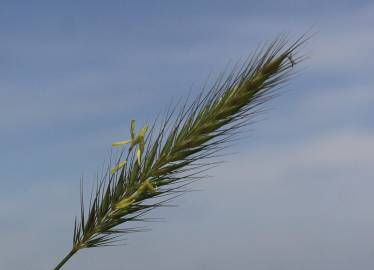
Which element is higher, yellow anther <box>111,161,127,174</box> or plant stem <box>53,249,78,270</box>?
yellow anther <box>111,161,127,174</box>

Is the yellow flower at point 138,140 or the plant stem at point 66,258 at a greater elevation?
the yellow flower at point 138,140

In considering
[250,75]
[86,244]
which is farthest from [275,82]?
[86,244]

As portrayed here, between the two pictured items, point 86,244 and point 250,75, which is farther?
point 86,244

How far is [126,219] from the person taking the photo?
13.7 feet

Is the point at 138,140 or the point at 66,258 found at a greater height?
the point at 138,140

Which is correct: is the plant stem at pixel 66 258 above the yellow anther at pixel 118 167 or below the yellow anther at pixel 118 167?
below

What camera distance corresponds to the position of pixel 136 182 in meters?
4.11

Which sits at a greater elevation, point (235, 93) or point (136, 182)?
point (235, 93)

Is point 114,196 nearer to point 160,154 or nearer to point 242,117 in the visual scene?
point 160,154

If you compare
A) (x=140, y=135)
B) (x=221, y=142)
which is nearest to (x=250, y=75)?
(x=221, y=142)

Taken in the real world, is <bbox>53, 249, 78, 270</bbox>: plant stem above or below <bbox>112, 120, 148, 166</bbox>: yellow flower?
below

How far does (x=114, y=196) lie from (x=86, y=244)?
334mm

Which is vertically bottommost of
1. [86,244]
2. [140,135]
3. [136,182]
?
[86,244]

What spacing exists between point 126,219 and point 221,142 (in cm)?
71
